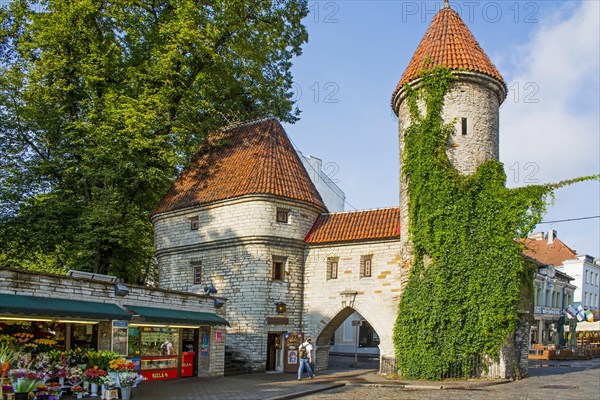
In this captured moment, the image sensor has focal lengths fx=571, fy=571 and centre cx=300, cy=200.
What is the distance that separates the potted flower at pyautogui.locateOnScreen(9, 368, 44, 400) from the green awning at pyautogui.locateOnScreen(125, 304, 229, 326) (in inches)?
221

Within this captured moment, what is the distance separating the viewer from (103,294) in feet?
53.9

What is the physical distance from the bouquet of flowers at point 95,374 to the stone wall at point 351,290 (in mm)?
11657

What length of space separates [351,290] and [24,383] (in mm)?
15062

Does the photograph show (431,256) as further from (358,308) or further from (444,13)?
(444,13)

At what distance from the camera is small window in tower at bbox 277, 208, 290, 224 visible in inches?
967

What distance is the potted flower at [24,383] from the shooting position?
1097 centimetres

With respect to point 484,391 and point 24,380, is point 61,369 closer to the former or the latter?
point 24,380

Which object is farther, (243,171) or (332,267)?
(243,171)

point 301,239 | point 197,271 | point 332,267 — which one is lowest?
point 197,271

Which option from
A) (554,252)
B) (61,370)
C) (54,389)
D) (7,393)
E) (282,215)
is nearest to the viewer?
(7,393)

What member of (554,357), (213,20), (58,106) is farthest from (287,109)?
(554,357)

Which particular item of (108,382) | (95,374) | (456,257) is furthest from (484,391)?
(95,374)

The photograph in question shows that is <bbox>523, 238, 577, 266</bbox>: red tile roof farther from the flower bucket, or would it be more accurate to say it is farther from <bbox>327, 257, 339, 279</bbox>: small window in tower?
the flower bucket

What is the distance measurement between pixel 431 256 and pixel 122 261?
15.2 meters
